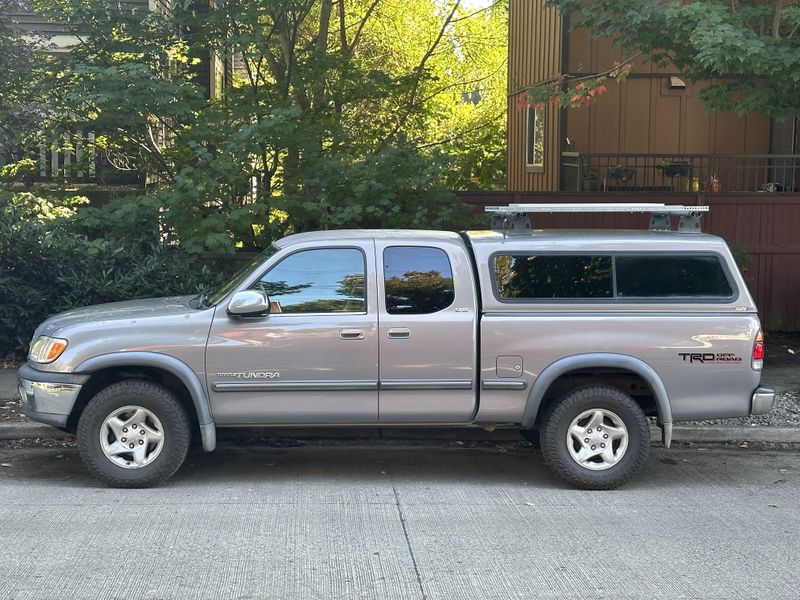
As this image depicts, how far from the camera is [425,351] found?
654 centimetres

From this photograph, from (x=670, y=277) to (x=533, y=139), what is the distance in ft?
38.5

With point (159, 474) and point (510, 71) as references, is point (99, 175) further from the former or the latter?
point (510, 71)

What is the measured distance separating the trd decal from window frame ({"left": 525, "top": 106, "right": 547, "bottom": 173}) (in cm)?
1048

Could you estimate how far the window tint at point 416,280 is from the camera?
6621 millimetres

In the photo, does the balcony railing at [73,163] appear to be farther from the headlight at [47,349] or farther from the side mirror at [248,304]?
the side mirror at [248,304]

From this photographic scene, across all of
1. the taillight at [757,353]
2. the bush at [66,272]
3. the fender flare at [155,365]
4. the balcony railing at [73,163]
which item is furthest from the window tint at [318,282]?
the balcony railing at [73,163]

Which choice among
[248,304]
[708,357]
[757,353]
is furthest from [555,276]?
[248,304]

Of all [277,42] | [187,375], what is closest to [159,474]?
[187,375]

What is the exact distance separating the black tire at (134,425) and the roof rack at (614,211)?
2713 mm

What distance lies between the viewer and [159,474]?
21.2 feet

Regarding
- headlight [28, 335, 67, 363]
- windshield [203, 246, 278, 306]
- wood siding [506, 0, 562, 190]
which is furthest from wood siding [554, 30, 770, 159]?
headlight [28, 335, 67, 363]

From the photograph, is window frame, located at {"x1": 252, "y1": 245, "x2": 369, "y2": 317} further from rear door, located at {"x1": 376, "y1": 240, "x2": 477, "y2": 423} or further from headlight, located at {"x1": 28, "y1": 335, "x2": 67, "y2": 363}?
headlight, located at {"x1": 28, "y1": 335, "x2": 67, "y2": 363}

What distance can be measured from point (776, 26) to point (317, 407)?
18.7 ft

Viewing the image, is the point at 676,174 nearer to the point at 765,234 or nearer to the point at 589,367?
the point at 765,234
